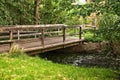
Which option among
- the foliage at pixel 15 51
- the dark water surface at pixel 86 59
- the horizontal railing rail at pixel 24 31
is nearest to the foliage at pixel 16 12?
the horizontal railing rail at pixel 24 31

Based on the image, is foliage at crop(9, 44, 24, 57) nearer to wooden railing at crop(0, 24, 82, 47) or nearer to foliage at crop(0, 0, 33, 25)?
wooden railing at crop(0, 24, 82, 47)

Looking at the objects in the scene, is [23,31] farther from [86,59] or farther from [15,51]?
[15,51]

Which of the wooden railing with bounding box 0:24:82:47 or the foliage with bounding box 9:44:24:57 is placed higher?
the wooden railing with bounding box 0:24:82:47

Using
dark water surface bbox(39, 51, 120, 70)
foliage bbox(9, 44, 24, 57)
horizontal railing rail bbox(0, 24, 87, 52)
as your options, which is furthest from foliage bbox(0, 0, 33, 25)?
foliage bbox(9, 44, 24, 57)

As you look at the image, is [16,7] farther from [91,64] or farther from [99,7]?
[99,7]

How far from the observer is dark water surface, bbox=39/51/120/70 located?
19594mm

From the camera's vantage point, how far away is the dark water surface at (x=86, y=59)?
19.6 m

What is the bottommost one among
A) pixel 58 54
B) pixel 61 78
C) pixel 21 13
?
pixel 58 54

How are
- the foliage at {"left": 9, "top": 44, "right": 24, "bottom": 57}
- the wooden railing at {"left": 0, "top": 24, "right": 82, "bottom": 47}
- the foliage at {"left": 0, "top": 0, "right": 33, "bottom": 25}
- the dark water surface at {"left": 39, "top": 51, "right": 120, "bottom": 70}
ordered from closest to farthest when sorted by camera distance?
the foliage at {"left": 9, "top": 44, "right": 24, "bottom": 57} → the wooden railing at {"left": 0, "top": 24, "right": 82, "bottom": 47} → the dark water surface at {"left": 39, "top": 51, "right": 120, "bottom": 70} → the foliage at {"left": 0, "top": 0, "right": 33, "bottom": 25}

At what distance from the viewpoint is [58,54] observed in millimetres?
24469

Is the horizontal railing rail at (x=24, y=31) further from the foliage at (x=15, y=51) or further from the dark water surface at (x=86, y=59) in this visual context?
the dark water surface at (x=86, y=59)

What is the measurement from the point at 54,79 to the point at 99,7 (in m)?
3.38

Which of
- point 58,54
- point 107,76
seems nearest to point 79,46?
point 58,54

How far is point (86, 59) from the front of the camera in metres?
21.9
